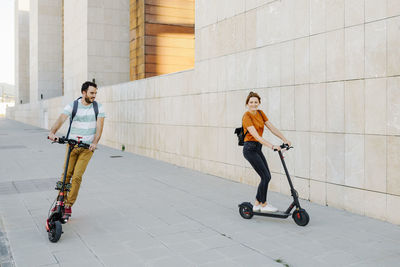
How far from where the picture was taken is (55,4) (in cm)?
4525

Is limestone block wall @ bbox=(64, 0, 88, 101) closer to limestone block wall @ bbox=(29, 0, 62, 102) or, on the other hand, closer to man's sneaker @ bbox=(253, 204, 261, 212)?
limestone block wall @ bbox=(29, 0, 62, 102)

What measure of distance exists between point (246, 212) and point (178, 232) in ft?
3.87

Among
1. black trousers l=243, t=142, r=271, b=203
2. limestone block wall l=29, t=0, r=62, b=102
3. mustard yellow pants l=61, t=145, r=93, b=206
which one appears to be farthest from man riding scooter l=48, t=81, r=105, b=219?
limestone block wall l=29, t=0, r=62, b=102

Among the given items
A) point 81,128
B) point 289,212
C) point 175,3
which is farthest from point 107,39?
point 289,212

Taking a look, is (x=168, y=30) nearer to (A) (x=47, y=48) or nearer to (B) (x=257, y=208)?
(B) (x=257, y=208)

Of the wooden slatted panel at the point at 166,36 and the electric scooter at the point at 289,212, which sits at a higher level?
the wooden slatted panel at the point at 166,36

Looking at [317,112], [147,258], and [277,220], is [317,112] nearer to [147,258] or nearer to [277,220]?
[277,220]

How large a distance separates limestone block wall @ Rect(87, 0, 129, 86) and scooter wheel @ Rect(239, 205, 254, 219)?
65.3 feet

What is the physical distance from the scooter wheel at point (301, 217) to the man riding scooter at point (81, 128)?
9.86 feet

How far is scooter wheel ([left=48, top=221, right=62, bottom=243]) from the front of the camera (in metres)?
4.93

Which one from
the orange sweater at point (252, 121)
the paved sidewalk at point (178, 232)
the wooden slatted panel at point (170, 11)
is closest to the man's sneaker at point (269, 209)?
the paved sidewalk at point (178, 232)

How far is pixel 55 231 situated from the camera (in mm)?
4930

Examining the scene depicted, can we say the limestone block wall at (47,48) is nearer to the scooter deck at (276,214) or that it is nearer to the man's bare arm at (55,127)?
the man's bare arm at (55,127)

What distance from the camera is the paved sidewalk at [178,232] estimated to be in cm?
448
